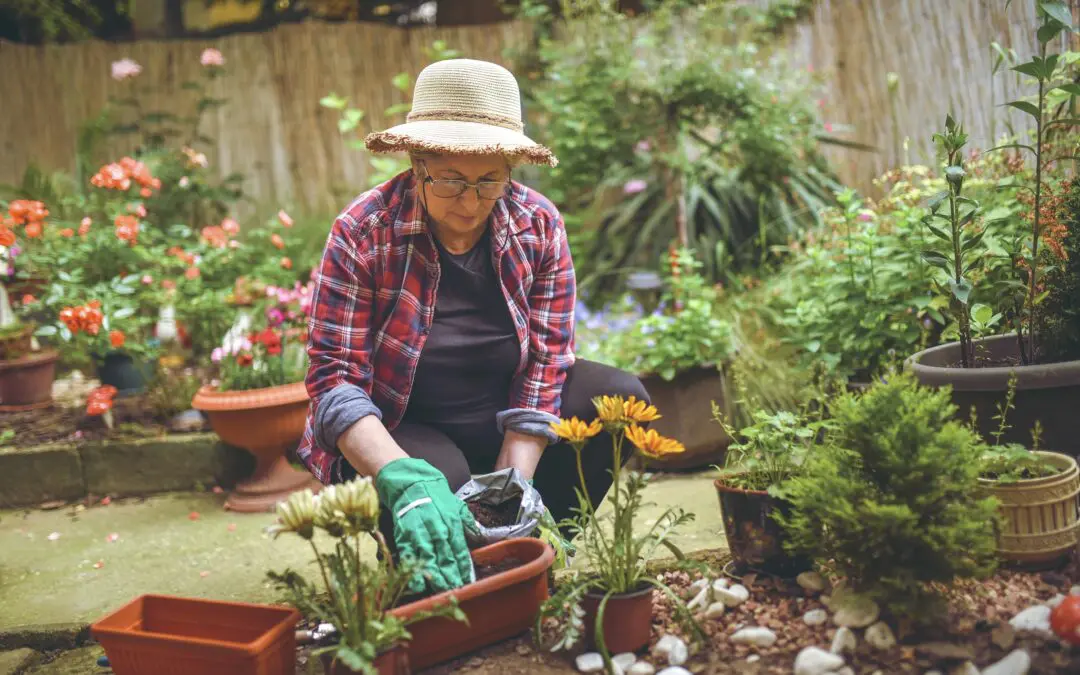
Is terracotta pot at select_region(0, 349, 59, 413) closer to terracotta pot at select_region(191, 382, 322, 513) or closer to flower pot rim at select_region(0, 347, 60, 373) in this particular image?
flower pot rim at select_region(0, 347, 60, 373)

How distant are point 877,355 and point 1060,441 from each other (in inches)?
34.8

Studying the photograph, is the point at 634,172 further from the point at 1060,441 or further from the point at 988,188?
the point at 1060,441

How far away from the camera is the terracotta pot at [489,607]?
5.16 ft

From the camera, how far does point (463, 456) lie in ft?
6.87

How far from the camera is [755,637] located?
5.15 ft

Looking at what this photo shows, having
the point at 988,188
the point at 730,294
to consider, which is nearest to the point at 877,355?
the point at 988,188

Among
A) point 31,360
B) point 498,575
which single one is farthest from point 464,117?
point 31,360

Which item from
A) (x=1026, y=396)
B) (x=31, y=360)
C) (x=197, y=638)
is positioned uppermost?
(x=31, y=360)

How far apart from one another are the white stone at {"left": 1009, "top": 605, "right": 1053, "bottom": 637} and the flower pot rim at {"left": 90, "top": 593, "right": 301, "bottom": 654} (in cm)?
125

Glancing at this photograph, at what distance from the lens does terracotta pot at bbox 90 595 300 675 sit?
4.83ft

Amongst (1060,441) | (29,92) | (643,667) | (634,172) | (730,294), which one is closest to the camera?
(643,667)

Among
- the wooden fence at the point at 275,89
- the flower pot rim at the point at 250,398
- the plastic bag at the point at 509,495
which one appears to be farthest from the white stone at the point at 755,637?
the wooden fence at the point at 275,89

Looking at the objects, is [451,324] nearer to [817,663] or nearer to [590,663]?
[590,663]

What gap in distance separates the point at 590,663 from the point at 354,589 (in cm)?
44
